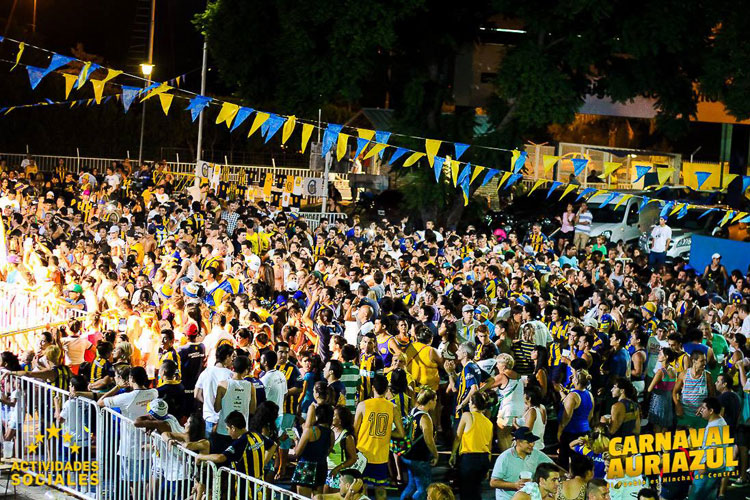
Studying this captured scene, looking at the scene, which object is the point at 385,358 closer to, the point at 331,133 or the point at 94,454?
the point at 94,454

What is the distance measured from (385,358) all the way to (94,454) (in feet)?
10.3

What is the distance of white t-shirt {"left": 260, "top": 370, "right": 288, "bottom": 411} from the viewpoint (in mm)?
9898

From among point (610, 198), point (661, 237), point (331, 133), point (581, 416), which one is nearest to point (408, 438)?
point (581, 416)

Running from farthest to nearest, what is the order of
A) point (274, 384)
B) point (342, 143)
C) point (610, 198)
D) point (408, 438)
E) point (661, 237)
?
point (661, 237), point (610, 198), point (342, 143), point (274, 384), point (408, 438)

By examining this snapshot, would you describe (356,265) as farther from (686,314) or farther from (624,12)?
(624,12)

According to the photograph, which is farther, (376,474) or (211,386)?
(211,386)

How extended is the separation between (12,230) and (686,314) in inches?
423

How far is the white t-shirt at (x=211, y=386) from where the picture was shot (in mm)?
9633

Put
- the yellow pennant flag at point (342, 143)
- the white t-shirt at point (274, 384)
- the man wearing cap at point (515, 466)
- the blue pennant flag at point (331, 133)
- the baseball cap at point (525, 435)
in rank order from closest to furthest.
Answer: the man wearing cap at point (515, 466), the baseball cap at point (525, 435), the white t-shirt at point (274, 384), the blue pennant flag at point (331, 133), the yellow pennant flag at point (342, 143)

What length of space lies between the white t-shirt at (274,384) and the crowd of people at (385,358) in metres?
0.01

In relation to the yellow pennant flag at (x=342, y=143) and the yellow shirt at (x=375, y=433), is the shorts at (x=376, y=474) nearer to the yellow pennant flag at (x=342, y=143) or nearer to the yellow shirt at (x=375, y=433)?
the yellow shirt at (x=375, y=433)

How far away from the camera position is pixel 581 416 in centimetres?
1031

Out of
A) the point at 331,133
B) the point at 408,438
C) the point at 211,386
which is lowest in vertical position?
the point at 408,438

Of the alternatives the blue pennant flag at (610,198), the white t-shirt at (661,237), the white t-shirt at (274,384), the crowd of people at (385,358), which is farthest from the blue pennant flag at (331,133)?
the white t-shirt at (661,237)
